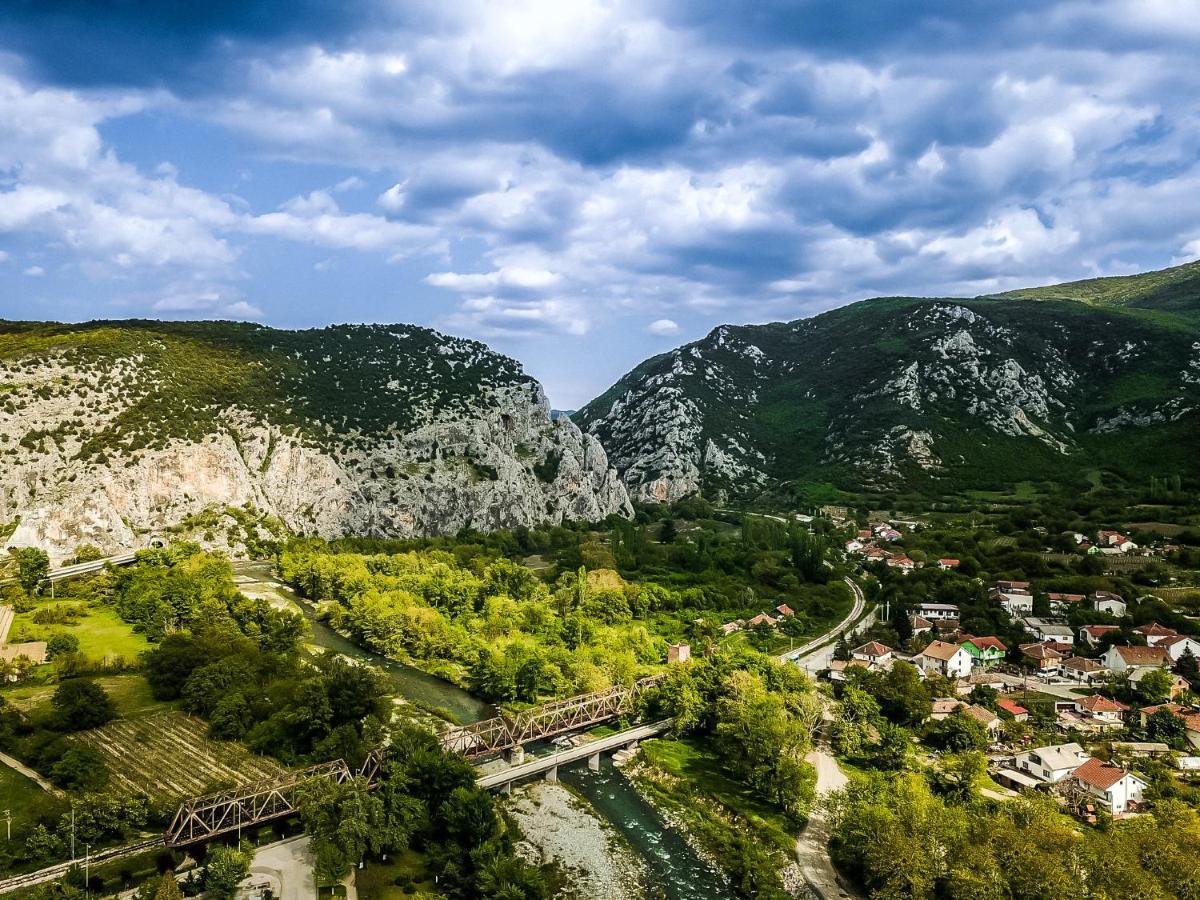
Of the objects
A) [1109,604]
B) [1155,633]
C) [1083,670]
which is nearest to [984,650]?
[1083,670]

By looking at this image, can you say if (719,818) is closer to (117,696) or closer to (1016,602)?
(117,696)

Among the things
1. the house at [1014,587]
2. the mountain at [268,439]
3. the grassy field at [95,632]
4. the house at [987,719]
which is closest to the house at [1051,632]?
the house at [1014,587]

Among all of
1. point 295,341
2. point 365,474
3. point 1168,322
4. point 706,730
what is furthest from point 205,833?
point 1168,322

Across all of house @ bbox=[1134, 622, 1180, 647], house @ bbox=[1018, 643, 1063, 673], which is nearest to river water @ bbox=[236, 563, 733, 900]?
house @ bbox=[1018, 643, 1063, 673]

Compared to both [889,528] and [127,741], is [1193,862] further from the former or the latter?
[889,528]

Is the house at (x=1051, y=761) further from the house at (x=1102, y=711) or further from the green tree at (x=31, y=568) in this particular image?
the green tree at (x=31, y=568)

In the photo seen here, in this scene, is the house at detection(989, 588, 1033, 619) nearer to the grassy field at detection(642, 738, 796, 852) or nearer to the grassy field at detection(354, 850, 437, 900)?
the grassy field at detection(642, 738, 796, 852)
